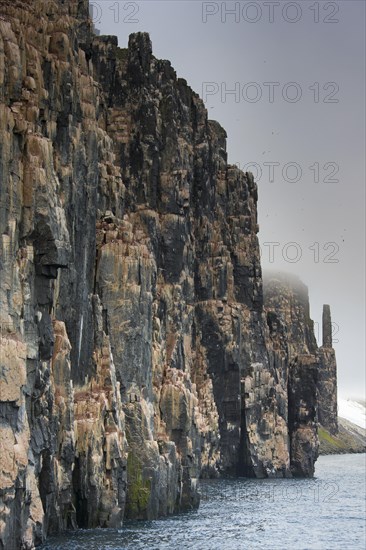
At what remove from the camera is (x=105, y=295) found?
95312 mm

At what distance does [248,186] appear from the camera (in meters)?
193

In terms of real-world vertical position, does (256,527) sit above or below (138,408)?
below

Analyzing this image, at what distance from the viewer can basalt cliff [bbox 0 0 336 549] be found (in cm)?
6788

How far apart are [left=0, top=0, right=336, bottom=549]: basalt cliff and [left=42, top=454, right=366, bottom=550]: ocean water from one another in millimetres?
2525

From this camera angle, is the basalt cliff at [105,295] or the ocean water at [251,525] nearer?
the basalt cliff at [105,295]

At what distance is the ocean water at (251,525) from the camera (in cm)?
8027

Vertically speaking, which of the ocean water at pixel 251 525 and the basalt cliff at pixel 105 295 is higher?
the basalt cliff at pixel 105 295

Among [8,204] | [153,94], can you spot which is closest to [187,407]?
[8,204]

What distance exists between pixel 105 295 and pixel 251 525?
26006mm

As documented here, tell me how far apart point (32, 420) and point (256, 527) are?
3849 centimetres

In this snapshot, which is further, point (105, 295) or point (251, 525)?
point (251, 525)

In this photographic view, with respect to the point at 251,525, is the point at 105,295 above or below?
above

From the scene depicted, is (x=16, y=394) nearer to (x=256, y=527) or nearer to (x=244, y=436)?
(x=256, y=527)

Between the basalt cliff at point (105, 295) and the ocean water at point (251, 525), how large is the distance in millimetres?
2525
